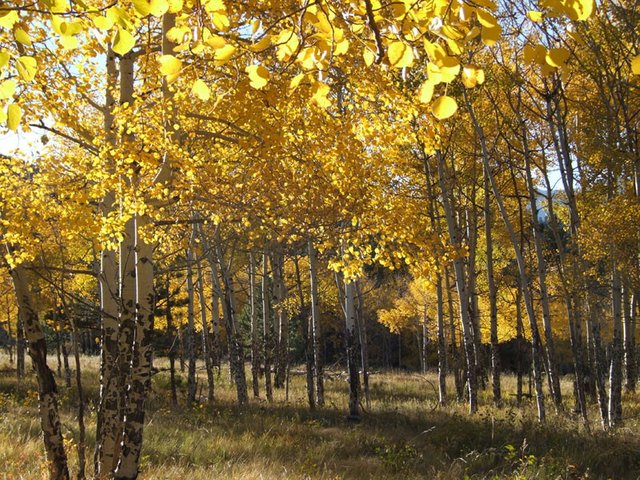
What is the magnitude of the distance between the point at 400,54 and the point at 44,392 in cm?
472

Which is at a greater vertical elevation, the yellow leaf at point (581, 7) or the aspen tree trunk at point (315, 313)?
the yellow leaf at point (581, 7)

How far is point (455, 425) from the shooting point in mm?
9898

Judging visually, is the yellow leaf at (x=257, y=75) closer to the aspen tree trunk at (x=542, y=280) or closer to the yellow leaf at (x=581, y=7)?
the yellow leaf at (x=581, y=7)

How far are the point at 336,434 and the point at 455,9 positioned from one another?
28.7 ft

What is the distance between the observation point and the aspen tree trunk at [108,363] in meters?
4.87

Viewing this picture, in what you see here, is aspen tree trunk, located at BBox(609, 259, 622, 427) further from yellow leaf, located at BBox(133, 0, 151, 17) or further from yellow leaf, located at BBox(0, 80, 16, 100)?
yellow leaf, located at BBox(0, 80, 16, 100)

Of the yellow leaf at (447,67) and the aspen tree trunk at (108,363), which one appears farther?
the aspen tree trunk at (108,363)

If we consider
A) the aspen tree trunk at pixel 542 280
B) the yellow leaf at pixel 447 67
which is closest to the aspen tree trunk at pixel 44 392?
the yellow leaf at pixel 447 67

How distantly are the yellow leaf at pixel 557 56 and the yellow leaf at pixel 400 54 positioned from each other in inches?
15.9

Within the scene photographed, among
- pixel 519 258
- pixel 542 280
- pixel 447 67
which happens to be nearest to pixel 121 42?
pixel 447 67

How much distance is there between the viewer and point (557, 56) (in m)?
1.65

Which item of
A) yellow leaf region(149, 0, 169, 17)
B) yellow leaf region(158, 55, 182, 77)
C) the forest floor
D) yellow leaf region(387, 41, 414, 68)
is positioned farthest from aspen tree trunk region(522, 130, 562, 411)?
yellow leaf region(149, 0, 169, 17)

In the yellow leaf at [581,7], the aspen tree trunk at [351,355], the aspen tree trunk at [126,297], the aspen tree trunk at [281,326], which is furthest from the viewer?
the aspen tree trunk at [281,326]

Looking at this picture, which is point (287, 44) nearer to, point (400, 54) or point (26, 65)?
point (400, 54)
